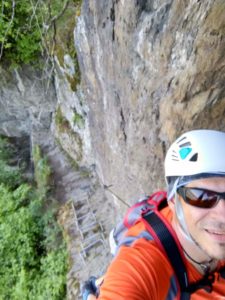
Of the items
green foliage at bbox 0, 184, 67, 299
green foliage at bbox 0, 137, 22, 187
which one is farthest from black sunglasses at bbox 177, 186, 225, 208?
green foliage at bbox 0, 137, 22, 187

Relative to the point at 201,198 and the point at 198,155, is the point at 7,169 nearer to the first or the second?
the point at 198,155

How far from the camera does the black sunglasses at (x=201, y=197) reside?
189cm

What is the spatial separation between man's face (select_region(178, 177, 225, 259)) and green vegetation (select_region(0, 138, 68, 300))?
19.7ft

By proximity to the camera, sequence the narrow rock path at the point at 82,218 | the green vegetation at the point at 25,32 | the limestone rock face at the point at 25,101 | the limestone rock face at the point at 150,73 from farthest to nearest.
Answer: the limestone rock face at the point at 25,101 < the green vegetation at the point at 25,32 < the narrow rock path at the point at 82,218 < the limestone rock face at the point at 150,73

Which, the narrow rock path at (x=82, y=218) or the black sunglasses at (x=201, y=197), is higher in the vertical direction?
the black sunglasses at (x=201, y=197)

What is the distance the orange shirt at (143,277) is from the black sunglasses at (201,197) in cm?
34

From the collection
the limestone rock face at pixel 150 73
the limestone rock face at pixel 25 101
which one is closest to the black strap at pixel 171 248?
the limestone rock face at pixel 150 73

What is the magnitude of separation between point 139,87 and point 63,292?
5221 millimetres

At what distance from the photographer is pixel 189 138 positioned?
2.23m

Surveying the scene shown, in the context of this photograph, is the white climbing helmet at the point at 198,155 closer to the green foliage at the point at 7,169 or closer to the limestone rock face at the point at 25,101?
the limestone rock face at the point at 25,101

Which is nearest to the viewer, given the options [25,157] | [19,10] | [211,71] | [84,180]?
[211,71]

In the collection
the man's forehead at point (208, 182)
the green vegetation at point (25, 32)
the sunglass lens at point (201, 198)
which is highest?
the green vegetation at point (25, 32)

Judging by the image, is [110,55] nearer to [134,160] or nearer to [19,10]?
[134,160]

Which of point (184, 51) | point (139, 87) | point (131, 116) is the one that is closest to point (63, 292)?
point (131, 116)
